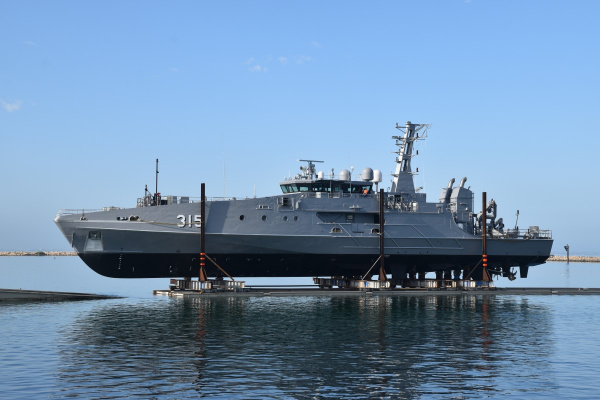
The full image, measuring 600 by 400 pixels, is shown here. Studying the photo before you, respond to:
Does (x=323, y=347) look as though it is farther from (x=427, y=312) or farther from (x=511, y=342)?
(x=427, y=312)

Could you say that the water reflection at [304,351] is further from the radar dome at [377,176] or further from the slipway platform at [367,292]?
the radar dome at [377,176]

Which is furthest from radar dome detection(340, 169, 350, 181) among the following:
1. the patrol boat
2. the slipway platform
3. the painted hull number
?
the painted hull number

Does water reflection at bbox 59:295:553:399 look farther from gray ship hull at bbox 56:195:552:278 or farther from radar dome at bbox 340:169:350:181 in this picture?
radar dome at bbox 340:169:350:181

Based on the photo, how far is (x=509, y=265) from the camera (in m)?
56.6

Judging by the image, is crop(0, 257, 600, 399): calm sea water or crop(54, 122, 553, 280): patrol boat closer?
crop(0, 257, 600, 399): calm sea water

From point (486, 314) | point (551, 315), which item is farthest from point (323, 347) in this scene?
point (551, 315)

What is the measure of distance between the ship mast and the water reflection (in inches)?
536

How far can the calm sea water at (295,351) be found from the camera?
20.5 m

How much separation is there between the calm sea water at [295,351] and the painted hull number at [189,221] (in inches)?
238

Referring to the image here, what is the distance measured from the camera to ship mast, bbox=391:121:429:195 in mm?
54969

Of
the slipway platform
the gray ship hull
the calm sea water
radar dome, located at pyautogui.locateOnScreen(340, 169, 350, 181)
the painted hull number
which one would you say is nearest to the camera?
the calm sea water

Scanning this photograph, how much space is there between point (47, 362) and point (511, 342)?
18746 mm

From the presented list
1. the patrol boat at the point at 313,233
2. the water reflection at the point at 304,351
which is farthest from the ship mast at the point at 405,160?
the water reflection at the point at 304,351

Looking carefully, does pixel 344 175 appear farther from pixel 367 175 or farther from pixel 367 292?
pixel 367 292
